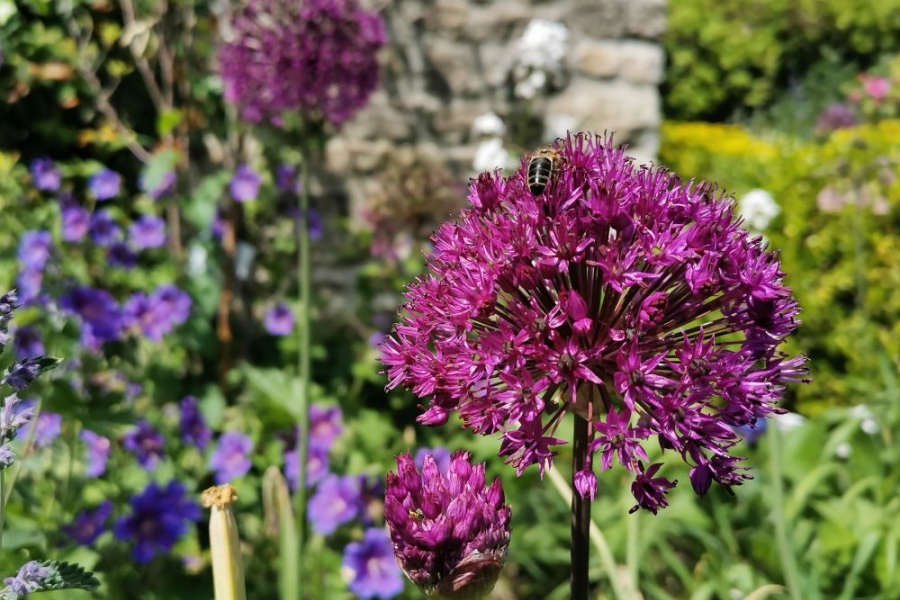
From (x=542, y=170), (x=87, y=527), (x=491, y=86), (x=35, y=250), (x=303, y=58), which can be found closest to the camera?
(x=542, y=170)

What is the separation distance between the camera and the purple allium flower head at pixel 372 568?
2545 millimetres

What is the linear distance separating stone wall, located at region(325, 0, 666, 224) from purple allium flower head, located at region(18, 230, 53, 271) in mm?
A: 1794

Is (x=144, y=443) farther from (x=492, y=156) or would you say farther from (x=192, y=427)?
(x=492, y=156)

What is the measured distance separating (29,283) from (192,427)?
73 centimetres

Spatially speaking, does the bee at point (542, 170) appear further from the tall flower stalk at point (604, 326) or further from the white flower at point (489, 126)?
the white flower at point (489, 126)

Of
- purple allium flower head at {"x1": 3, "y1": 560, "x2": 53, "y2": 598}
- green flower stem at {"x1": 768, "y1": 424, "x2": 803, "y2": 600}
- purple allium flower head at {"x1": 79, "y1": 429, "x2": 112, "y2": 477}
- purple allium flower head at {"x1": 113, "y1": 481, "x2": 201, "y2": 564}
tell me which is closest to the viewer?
purple allium flower head at {"x1": 3, "y1": 560, "x2": 53, "y2": 598}

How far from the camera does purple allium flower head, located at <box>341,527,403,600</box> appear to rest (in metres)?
2.54

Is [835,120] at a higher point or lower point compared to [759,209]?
higher

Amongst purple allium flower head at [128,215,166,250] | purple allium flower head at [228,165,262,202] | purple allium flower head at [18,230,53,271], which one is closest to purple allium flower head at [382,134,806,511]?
purple allium flower head at [18,230,53,271]

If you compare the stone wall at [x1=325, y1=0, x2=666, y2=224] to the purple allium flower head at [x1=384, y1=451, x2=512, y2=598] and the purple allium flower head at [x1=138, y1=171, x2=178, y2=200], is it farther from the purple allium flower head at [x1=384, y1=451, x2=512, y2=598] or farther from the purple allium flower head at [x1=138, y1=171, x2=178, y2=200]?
the purple allium flower head at [x1=384, y1=451, x2=512, y2=598]

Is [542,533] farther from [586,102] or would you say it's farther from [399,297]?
[586,102]

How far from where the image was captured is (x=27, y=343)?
285 cm

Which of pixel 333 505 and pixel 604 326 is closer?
pixel 604 326

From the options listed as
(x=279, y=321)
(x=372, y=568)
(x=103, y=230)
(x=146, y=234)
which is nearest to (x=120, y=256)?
(x=103, y=230)
